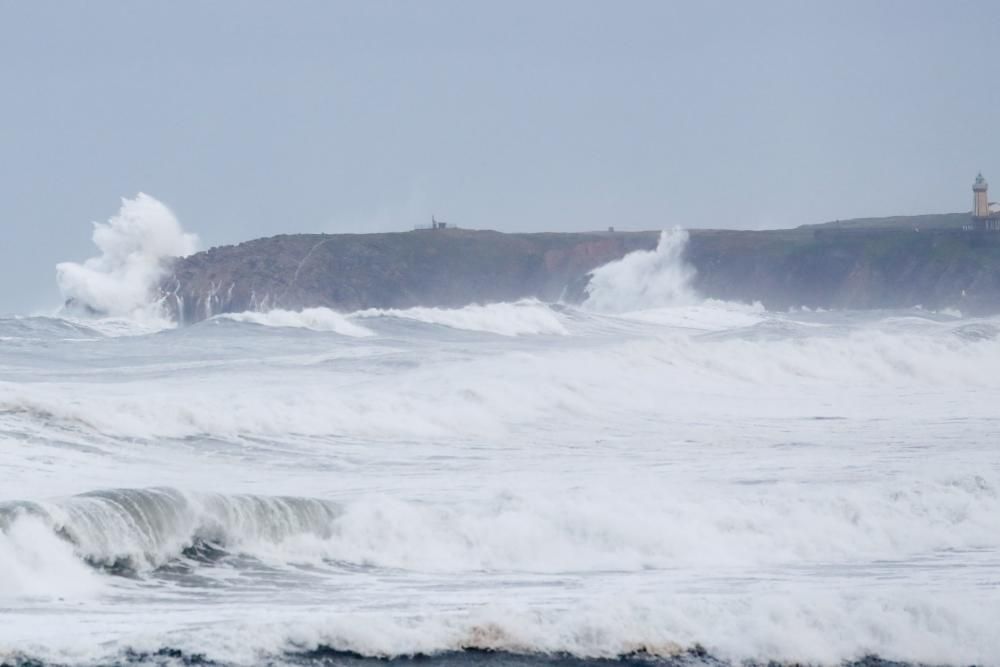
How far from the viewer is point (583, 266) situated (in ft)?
283

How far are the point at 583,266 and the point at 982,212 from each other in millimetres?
19670

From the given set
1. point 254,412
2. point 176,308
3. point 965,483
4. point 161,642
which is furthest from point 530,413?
point 176,308

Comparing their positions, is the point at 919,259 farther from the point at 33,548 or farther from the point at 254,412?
the point at 33,548

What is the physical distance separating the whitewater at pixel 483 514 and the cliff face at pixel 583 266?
42893 millimetres

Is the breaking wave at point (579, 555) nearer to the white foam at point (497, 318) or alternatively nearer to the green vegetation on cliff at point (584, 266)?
the white foam at point (497, 318)

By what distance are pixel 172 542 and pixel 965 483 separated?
866 centimetres

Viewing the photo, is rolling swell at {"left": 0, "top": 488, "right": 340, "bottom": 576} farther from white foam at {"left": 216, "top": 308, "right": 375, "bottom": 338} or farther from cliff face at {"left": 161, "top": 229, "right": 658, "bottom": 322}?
cliff face at {"left": 161, "top": 229, "right": 658, "bottom": 322}

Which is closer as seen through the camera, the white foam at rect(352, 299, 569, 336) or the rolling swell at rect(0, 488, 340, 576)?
the rolling swell at rect(0, 488, 340, 576)

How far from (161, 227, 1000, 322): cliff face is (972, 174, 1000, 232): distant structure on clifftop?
44.7 inches

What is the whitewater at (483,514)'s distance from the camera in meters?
11.8

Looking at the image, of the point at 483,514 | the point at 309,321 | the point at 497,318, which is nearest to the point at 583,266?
the point at 497,318

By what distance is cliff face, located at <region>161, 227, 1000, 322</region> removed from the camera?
7856 cm

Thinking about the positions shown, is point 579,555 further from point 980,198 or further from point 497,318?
point 980,198

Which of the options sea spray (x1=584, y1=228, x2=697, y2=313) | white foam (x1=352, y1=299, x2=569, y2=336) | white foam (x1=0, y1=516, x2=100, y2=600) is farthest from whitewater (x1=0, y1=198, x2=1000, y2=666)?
sea spray (x1=584, y1=228, x2=697, y2=313)
